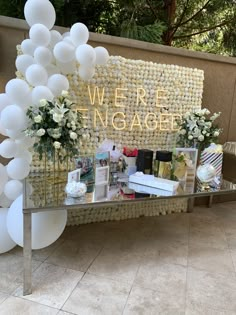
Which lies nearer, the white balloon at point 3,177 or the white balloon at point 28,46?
the white balloon at point 28,46

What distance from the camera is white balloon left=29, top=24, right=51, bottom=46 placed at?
6.07ft

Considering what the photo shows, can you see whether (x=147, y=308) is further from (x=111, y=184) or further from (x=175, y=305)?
(x=111, y=184)

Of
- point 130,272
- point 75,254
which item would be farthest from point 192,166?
point 75,254

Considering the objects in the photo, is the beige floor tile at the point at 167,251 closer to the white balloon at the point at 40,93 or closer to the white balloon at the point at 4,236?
the white balloon at the point at 4,236

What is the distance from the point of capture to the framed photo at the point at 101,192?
2033 mm

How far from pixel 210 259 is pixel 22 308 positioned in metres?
1.59

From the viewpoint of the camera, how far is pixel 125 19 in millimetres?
3562

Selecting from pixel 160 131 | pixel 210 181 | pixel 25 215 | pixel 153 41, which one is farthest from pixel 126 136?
pixel 25 215

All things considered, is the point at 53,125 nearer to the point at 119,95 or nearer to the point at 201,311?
the point at 119,95

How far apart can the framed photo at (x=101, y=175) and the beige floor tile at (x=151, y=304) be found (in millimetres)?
846

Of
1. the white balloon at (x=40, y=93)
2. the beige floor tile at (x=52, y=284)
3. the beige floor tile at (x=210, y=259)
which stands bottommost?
the beige floor tile at (x=52, y=284)

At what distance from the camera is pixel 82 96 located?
2.53m

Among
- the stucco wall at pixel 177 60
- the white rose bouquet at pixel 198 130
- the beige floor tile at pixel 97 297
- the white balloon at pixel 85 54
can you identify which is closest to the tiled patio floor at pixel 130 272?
the beige floor tile at pixel 97 297

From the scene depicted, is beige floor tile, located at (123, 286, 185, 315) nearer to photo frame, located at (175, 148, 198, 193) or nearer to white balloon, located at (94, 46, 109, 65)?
photo frame, located at (175, 148, 198, 193)
